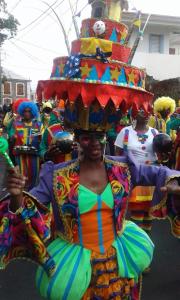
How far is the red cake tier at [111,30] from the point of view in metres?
2.60

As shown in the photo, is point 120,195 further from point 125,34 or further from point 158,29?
point 158,29

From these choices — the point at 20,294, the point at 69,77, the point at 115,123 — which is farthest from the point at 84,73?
the point at 20,294

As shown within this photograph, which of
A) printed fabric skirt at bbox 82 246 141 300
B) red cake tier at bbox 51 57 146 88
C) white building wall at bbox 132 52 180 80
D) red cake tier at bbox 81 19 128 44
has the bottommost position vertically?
printed fabric skirt at bbox 82 246 141 300

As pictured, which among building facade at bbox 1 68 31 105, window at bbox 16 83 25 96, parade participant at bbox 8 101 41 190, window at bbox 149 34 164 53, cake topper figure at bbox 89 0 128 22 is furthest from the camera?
window at bbox 16 83 25 96

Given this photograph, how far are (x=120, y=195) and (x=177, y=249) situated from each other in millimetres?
2936

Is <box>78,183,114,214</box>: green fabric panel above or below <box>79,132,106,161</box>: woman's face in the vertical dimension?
below

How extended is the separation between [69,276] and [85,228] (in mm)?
279

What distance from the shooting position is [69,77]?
231 cm

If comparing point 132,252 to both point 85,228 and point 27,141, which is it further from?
point 27,141

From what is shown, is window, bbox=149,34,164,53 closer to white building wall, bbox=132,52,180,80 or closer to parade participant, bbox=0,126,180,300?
white building wall, bbox=132,52,180,80

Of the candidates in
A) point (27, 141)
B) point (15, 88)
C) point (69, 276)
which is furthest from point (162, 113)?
point (15, 88)

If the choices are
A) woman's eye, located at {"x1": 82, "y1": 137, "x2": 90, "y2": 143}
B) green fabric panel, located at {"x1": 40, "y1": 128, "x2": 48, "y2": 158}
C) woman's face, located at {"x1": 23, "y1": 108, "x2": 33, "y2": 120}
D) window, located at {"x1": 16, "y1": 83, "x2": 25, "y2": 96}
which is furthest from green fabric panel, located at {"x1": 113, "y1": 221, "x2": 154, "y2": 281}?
window, located at {"x1": 16, "y1": 83, "x2": 25, "y2": 96}

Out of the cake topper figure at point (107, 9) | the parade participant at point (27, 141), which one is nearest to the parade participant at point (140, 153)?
the cake topper figure at point (107, 9)

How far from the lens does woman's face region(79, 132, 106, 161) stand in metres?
2.38
